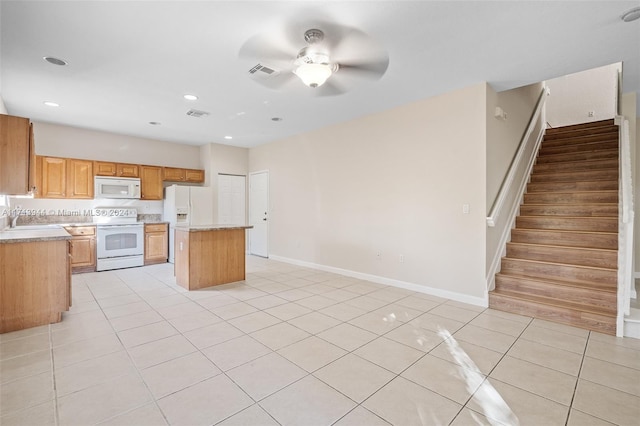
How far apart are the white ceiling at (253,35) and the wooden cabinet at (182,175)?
85.8 inches

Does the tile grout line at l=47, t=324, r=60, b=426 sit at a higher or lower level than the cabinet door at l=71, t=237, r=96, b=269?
lower

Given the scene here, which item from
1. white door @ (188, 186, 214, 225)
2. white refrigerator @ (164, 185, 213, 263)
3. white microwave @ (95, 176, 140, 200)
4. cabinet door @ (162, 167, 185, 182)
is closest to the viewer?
white microwave @ (95, 176, 140, 200)

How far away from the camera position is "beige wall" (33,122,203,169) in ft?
17.8

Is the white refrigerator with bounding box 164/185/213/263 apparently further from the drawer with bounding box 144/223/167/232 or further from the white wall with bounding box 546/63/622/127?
the white wall with bounding box 546/63/622/127

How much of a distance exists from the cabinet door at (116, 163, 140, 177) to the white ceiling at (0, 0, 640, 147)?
1.56 meters

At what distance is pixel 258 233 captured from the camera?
7270 millimetres

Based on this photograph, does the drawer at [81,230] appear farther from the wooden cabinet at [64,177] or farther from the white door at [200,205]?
the white door at [200,205]

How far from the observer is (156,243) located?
616 centimetres

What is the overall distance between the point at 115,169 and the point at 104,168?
18 centimetres

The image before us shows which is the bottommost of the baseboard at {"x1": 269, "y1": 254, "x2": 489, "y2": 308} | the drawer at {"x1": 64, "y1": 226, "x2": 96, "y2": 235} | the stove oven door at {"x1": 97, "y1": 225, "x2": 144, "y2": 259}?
the baseboard at {"x1": 269, "y1": 254, "x2": 489, "y2": 308}

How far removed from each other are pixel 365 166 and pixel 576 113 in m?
5.78

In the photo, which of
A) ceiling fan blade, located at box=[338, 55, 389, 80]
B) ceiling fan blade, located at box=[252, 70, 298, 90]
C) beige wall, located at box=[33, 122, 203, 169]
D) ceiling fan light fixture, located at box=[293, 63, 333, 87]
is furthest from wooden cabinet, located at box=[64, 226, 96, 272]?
ceiling fan blade, located at box=[338, 55, 389, 80]

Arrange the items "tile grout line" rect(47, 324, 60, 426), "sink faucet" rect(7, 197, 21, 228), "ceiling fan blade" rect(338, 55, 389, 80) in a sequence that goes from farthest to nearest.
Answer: "sink faucet" rect(7, 197, 21, 228) → "ceiling fan blade" rect(338, 55, 389, 80) → "tile grout line" rect(47, 324, 60, 426)

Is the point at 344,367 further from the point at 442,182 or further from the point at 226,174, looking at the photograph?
the point at 226,174
